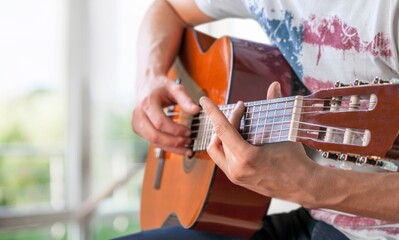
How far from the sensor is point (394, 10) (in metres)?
0.75

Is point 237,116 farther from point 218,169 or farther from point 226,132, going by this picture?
point 218,169

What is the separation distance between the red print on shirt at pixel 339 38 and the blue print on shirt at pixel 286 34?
3 centimetres

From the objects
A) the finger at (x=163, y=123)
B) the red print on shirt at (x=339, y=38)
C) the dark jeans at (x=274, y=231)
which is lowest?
the dark jeans at (x=274, y=231)

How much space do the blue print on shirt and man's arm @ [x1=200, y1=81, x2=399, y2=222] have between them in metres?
0.26

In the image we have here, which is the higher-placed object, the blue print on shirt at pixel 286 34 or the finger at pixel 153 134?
the blue print on shirt at pixel 286 34

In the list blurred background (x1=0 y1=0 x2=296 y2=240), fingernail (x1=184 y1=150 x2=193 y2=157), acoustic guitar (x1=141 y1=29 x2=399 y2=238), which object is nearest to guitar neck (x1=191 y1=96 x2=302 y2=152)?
acoustic guitar (x1=141 y1=29 x2=399 y2=238)

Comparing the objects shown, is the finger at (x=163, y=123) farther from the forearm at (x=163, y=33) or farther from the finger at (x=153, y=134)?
the forearm at (x=163, y=33)

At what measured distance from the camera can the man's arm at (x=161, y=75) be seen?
113 centimetres

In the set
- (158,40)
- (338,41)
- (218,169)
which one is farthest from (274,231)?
(158,40)

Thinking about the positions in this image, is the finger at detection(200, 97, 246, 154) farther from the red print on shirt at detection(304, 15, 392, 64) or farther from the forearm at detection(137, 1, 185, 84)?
the forearm at detection(137, 1, 185, 84)

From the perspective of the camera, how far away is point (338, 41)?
870mm

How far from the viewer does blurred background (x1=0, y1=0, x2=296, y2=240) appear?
245 centimetres

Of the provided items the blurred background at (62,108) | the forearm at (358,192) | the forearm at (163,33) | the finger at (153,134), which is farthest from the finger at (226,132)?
the blurred background at (62,108)

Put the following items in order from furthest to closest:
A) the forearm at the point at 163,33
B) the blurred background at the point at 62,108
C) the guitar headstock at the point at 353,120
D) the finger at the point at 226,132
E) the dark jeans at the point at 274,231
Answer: the blurred background at the point at 62,108 → the forearm at the point at 163,33 → the dark jeans at the point at 274,231 → the finger at the point at 226,132 → the guitar headstock at the point at 353,120
